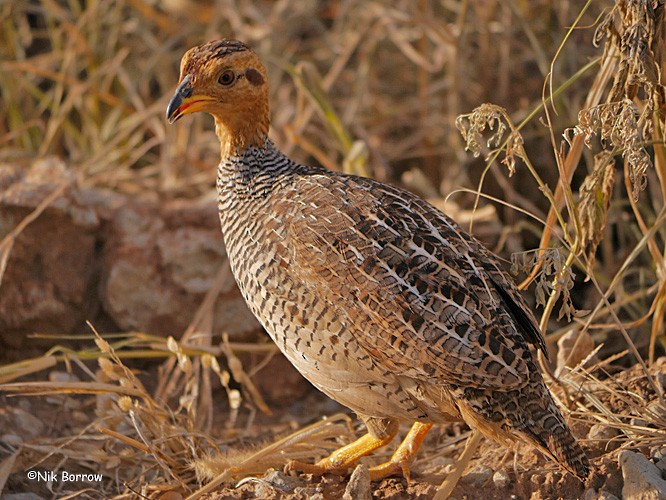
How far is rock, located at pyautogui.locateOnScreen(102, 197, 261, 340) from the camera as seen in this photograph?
473 centimetres

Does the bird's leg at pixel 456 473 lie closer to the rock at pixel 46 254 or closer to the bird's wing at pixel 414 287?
the bird's wing at pixel 414 287

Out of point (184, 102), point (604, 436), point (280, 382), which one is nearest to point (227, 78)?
point (184, 102)

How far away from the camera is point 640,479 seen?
296cm

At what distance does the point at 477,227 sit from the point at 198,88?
6.20 feet

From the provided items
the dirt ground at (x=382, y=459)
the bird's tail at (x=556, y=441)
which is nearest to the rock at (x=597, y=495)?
the dirt ground at (x=382, y=459)

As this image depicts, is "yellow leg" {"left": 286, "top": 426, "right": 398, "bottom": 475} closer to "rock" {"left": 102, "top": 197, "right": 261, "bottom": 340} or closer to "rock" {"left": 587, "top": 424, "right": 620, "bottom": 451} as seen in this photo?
"rock" {"left": 587, "top": 424, "right": 620, "bottom": 451}

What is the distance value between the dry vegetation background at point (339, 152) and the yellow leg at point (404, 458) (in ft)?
1.17

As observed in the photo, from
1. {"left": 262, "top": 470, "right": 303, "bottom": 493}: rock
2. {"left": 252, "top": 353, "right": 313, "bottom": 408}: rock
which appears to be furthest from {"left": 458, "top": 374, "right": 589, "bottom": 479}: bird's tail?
{"left": 252, "top": 353, "right": 313, "bottom": 408}: rock

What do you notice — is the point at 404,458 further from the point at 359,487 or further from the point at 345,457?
the point at 359,487

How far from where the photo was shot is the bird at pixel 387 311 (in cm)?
296

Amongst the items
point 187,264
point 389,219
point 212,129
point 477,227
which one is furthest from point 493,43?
point 389,219

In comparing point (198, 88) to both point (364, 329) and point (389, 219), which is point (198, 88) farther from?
point (364, 329)

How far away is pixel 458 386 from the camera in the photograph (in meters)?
2.97

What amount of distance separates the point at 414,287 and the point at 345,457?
83 cm
